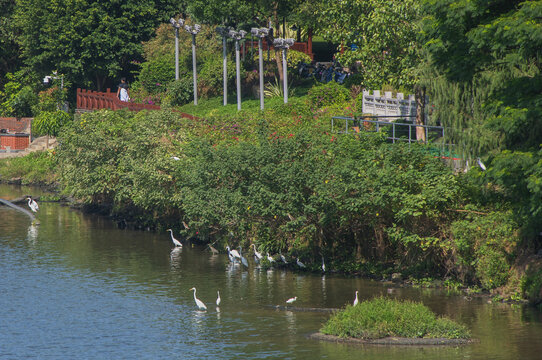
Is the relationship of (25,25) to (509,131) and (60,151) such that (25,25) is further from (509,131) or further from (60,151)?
(509,131)

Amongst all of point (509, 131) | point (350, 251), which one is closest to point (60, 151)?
point (350, 251)

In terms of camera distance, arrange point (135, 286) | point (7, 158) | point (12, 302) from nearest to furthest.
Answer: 1. point (12, 302)
2. point (135, 286)
3. point (7, 158)

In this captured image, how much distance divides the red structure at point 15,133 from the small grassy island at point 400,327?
2276 inches

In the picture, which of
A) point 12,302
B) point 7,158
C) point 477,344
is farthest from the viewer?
point 7,158

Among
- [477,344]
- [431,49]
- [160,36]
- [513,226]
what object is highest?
[160,36]

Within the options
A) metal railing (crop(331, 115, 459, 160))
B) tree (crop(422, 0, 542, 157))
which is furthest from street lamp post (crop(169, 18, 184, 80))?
tree (crop(422, 0, 542, 157))

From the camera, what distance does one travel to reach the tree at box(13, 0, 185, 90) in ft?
259

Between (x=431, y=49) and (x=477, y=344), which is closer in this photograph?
(x=477, y=344)

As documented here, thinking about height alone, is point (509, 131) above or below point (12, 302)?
above

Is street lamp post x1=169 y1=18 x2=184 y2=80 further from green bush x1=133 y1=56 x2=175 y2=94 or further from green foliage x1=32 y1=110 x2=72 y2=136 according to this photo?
green foliage x1=32 y1=110 x2=72 y2=136

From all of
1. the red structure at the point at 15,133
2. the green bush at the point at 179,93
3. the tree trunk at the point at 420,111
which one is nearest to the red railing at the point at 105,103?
the green bush at the point at 179,93

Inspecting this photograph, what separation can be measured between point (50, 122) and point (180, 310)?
157 feet

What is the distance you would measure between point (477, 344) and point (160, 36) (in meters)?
57.0

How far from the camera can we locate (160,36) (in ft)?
254
